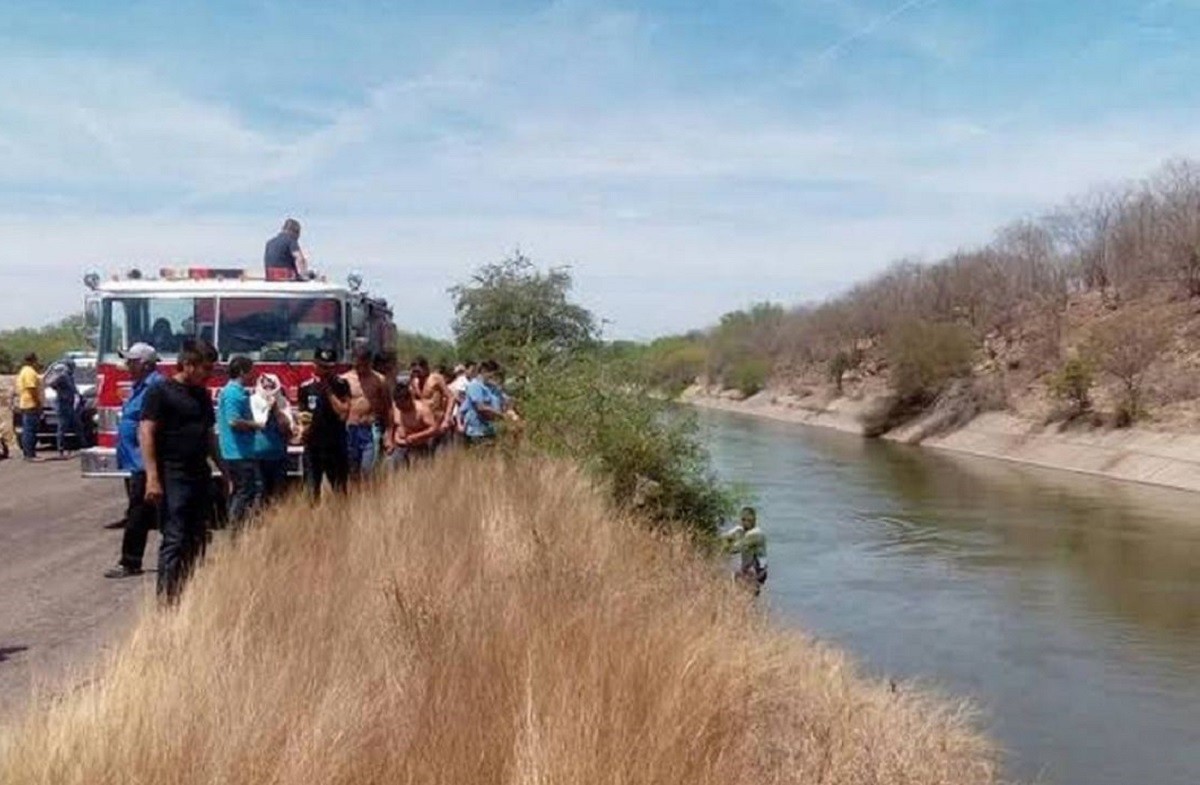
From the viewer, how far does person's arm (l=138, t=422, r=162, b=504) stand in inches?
335

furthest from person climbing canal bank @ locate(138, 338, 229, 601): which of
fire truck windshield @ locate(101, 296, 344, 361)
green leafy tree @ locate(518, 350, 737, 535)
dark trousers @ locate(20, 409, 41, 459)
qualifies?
dark trousers @ locate(20, 409, 41, 459)

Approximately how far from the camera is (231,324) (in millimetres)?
14172

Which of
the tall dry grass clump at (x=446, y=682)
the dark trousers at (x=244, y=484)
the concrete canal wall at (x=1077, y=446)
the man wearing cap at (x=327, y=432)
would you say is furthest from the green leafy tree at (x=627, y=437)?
the concrete canal wall at (x=1077, y=446)

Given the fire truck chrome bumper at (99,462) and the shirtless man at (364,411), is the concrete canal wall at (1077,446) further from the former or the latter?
the fire truck chrome bumper at (99,462)

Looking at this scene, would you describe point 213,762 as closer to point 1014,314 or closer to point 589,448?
point 589,448

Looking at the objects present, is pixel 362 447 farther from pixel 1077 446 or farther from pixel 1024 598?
pixel 1077 446

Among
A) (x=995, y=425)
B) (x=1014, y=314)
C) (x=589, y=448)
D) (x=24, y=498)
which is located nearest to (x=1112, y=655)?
(x=589, y=448)

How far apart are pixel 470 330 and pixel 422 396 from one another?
27.5 metres

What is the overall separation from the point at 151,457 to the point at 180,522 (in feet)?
1.58

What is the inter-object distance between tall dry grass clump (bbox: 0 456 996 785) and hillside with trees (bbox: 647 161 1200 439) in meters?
39.4

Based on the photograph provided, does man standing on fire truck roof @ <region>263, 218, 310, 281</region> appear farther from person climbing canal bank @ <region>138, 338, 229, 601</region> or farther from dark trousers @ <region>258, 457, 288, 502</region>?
person climbing canal bank @ <region>138, 338, 229, 601</region>

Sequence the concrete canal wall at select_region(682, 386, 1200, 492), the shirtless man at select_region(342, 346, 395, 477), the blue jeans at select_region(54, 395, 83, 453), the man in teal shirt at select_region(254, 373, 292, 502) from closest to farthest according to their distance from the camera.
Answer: the man in teal shirt at select_region(254, 373, 292, 502) < the shirtless man at select_region(342, 346, 395, 477) < the blue jeans at select_region(54, 395, 83, 453) < the concrete canal wall at select_region(682, 386, 1200, 492)

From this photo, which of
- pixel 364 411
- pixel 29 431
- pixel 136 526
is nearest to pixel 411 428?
pixel 364 411

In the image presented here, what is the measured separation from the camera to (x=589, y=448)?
20.4 m
